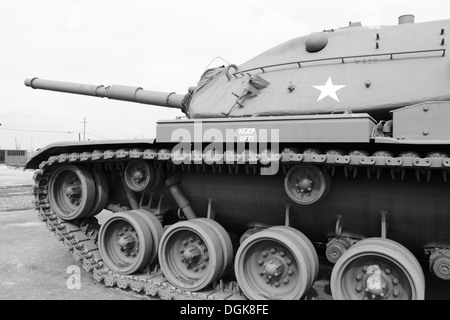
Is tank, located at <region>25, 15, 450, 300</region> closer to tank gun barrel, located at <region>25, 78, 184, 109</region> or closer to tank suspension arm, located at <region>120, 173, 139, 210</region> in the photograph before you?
tank suspension arm, located at <region>120, 173, 139, 210</region>

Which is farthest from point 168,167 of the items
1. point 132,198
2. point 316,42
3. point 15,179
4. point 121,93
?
point 15,179

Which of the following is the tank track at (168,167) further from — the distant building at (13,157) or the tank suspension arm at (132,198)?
the distant building at (13,157)

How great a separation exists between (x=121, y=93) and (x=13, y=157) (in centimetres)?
4181

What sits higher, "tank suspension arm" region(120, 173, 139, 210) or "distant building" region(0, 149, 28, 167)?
"distant building" region(0, 149, 28, 167)

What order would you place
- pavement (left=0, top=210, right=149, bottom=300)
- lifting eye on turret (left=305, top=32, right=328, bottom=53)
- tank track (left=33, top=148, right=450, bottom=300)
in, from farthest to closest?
lifting eye on turret (left=305, top=32, right=328, bottom=53) → pavement (left=0, top=210, right=149, bottom=300) → tank track (left=33, top=148, right=450, bottom=300)

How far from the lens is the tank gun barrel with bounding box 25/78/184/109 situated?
8.38m

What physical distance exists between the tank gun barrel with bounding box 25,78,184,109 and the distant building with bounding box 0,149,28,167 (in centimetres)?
3834

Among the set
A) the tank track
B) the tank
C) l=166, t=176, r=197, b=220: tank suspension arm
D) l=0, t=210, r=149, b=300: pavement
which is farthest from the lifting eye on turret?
l=0, t=210, r=149, b=300: pavement

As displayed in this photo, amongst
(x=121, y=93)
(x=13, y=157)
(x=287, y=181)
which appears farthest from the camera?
(x=13, y=157)

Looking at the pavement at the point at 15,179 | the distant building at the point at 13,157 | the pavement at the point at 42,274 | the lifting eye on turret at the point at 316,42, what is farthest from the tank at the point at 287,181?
the distant building at the point at 13,157

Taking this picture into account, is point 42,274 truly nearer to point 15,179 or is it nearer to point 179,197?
point 179,197

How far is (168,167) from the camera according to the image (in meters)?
6.17

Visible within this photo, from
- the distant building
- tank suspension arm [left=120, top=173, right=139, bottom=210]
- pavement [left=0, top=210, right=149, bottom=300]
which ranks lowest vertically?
pavement [left=0, top=210, right=149, bottom=300]

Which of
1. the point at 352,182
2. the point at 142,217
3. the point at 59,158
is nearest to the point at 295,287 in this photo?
the point at 352,182
